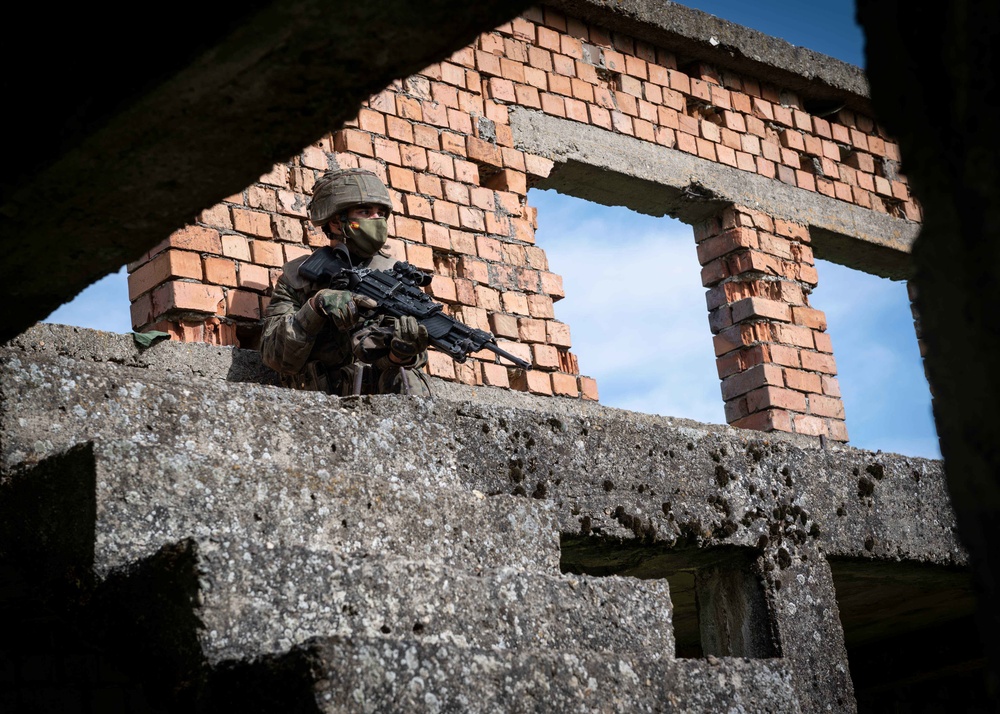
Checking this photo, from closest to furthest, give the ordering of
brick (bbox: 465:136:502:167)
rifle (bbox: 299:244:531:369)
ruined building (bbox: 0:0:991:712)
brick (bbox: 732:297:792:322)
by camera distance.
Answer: ruined building (bbox: 0:0:991:712)
rifle (bbox: 299:244:531:369)
brick (bbox: 465:136:502:167)
brick (bbox: 732:297:792:322)

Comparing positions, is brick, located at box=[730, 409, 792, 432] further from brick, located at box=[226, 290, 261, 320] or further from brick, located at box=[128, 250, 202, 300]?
brick, located at box=[128, 250, 202, 300]

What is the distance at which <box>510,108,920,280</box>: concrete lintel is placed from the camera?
6949 millimetres

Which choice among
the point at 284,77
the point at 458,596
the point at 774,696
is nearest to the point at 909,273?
the point at 774,696

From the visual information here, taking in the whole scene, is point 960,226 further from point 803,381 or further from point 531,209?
point 803,381

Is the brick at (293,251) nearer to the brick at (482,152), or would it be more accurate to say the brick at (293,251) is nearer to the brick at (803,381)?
the brick at (482,152)

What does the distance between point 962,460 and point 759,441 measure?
3.09 m

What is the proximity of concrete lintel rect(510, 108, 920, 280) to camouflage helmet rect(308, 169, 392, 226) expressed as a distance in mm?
1611

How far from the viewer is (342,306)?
15.3 ft

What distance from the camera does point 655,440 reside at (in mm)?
4062

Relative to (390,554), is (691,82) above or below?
above

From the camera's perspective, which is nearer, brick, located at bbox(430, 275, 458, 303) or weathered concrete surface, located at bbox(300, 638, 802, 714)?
weathered concrete surface, located at bbox(300, 638, 802, 714)

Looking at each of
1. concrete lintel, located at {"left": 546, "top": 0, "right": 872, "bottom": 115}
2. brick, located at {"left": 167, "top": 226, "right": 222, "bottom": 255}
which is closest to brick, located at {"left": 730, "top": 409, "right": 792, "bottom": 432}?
concrete lintel, located at {"left": 546, "top": 0, "right": 872, "bottom": 115}

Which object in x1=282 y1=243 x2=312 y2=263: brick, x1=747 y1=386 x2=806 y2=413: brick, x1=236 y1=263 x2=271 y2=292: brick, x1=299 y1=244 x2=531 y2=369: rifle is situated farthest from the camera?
x1=747 y1=386 x2=806 y2=413: brick

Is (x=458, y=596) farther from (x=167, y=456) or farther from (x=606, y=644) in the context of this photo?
(x=167, y=456)
